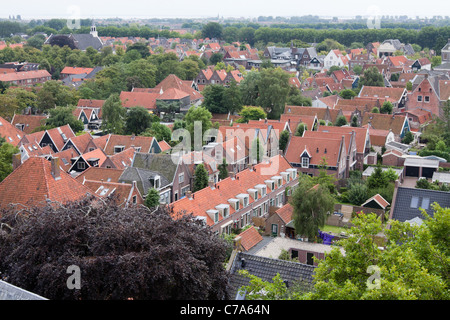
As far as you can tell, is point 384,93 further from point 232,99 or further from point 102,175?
point 102,175

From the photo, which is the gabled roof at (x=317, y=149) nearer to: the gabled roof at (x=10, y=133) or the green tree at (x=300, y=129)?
the green tree at (x=300, y=129)

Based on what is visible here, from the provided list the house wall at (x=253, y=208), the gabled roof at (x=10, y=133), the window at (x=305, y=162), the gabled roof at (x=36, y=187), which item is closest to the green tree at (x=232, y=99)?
the window at (x=305, y=162)

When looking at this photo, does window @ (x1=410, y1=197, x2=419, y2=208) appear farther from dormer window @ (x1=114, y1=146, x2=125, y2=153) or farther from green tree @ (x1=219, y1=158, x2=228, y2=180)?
dormer window @ (x1=114, y1=146, x2=125, y2=153)

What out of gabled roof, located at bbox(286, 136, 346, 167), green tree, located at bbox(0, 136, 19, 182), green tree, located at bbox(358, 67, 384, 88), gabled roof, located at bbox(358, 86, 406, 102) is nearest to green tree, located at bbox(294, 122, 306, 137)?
gabled roof, located at bbox(286, 136, 346, 167)

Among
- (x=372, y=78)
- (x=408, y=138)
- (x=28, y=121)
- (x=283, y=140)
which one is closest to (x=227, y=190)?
(x=283, y=140)

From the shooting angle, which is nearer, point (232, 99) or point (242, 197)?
point (242, 197)

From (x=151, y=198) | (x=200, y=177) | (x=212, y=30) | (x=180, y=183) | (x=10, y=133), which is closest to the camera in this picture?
Answer: (x=151, y=198)
